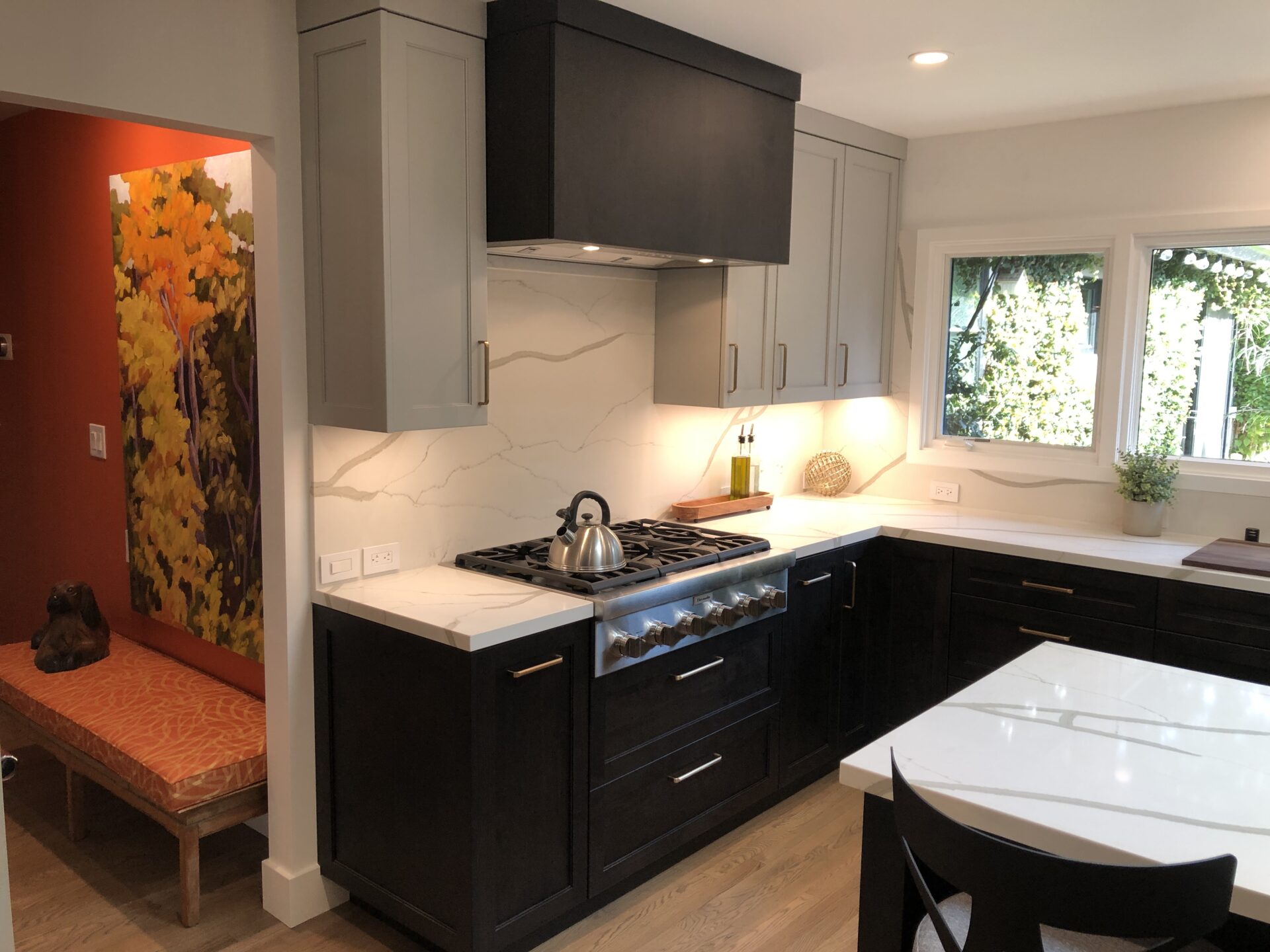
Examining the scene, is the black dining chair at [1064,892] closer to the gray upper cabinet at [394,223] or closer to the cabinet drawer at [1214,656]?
the gray upper cabinet at [394,223]

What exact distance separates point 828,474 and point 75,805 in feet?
10.1

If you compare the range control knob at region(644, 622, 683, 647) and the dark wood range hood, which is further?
the range control knob at region(644, 622, 683, 647)

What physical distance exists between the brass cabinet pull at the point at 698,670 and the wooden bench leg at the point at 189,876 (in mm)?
1385

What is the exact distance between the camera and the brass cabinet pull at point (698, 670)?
2947mm

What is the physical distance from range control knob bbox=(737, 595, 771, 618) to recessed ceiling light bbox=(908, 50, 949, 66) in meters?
1.71

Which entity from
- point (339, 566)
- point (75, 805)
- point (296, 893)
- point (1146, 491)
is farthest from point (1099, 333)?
point (75, 805)

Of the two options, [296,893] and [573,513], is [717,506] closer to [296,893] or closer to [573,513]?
[573,513]

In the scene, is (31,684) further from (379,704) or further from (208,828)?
(379,704)

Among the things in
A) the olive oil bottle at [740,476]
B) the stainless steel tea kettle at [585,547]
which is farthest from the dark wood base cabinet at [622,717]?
the olive oil bottle at [740,476]

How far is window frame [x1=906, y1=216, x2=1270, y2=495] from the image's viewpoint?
3.62 meters

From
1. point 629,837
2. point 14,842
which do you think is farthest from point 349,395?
point 14,842

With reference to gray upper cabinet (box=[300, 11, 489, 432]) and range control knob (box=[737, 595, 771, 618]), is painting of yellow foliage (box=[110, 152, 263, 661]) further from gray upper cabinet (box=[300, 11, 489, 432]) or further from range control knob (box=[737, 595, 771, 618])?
range control knob (box=[737, 595, 771, 618])

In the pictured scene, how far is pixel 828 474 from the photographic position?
175 inches

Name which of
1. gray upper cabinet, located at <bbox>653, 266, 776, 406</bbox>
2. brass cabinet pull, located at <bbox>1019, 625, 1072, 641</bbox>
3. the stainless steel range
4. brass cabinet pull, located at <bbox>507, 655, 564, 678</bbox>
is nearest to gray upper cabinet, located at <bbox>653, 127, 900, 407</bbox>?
gray upper cabinet, located at <bbox>653, 266, 776, 406</bbox>
